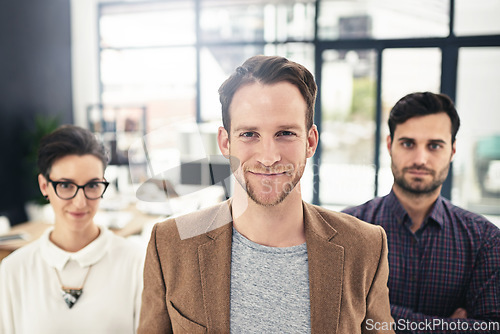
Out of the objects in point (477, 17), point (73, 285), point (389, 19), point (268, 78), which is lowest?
point (73, 285)

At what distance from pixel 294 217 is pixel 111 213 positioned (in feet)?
9.55

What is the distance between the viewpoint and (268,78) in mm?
807

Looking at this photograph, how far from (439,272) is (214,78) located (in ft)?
2.80

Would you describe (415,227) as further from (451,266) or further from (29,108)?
(29,108)

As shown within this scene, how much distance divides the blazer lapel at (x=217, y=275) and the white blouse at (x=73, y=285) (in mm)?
369

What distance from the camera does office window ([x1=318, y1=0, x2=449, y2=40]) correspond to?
5.65 feet

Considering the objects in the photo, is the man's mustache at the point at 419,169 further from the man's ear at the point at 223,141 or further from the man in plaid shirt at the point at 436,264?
the man's ear at the point at 223,141

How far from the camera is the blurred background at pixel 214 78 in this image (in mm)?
1138

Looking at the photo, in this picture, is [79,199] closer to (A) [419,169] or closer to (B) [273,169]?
(B) [273,169]

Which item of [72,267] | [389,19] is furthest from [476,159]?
[72,267]

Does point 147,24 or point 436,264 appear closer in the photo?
point 436,264

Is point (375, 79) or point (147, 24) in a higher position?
point (147, 24)

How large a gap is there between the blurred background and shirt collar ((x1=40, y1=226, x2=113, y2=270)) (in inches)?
7.7

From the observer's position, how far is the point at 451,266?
1000 mm
